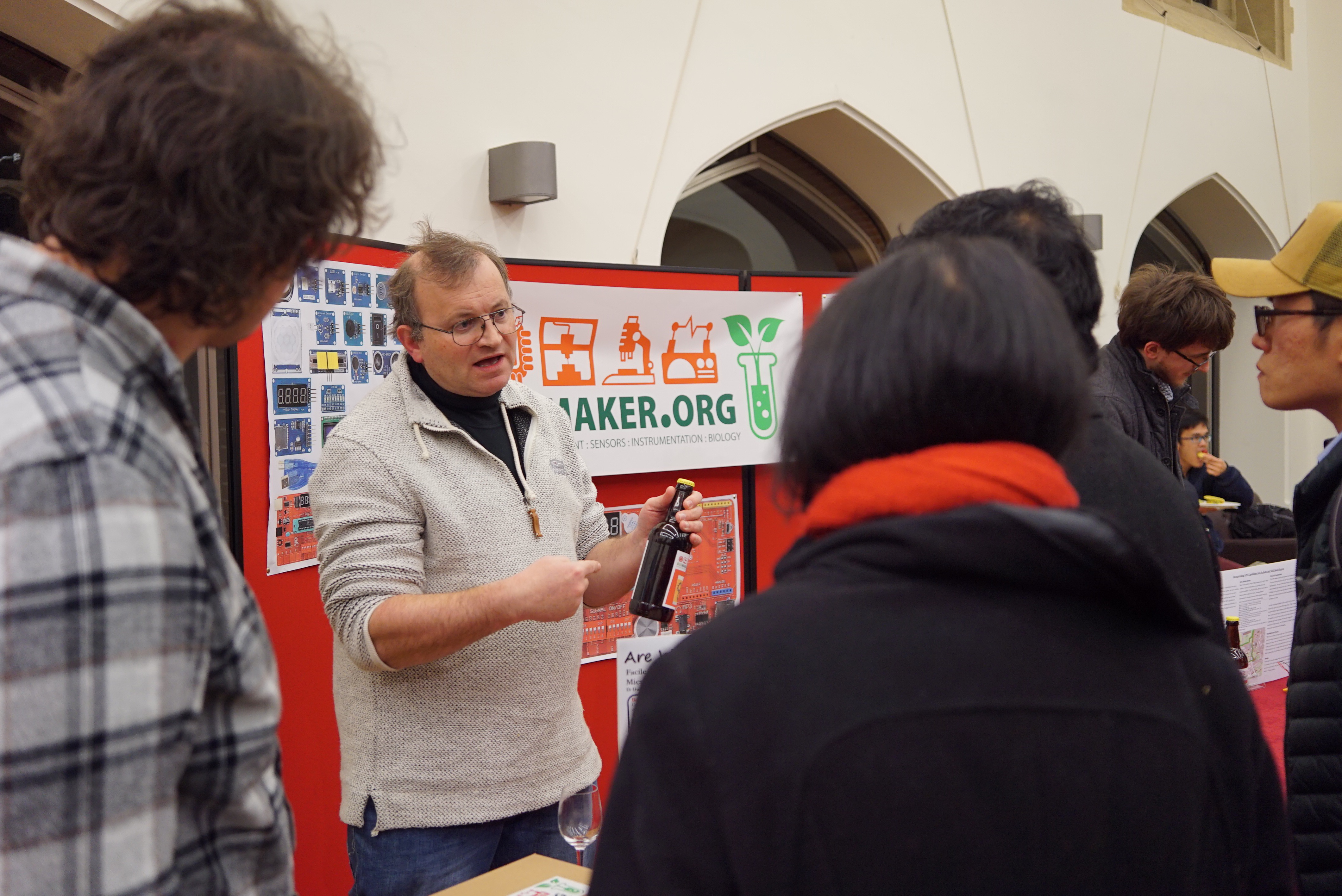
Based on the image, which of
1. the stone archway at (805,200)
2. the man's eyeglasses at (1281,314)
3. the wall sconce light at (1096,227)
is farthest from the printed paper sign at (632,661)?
the wall sconce light at (1096,227)

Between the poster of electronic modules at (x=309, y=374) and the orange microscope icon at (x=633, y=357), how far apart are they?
0.84 metres

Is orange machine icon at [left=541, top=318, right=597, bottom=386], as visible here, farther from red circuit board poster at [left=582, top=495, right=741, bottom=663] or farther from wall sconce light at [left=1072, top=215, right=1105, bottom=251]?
wall sconce light at [left=1072, top=215, right=1105, bottom=251]

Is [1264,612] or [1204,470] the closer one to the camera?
[1264,612]

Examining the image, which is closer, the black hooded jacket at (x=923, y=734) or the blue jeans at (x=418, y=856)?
the black hooded jacket at (x=923, y=734)

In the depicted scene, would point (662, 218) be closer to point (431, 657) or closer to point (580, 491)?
point (580, 491)

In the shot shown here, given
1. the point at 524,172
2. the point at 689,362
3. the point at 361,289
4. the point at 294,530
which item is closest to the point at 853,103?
the point at 524,172

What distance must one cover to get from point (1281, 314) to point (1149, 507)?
0.66 metres

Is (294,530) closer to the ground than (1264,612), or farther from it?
farther from it

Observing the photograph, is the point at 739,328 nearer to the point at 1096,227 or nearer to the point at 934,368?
the point at 934,368

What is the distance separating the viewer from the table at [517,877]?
1.46m

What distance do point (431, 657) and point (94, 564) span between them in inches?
39.3

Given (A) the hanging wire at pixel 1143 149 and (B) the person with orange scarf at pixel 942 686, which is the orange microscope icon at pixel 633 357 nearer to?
(B) the person with orange scarf at pixel 942 686

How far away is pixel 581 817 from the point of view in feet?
4.75

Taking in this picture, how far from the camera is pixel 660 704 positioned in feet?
2.19
